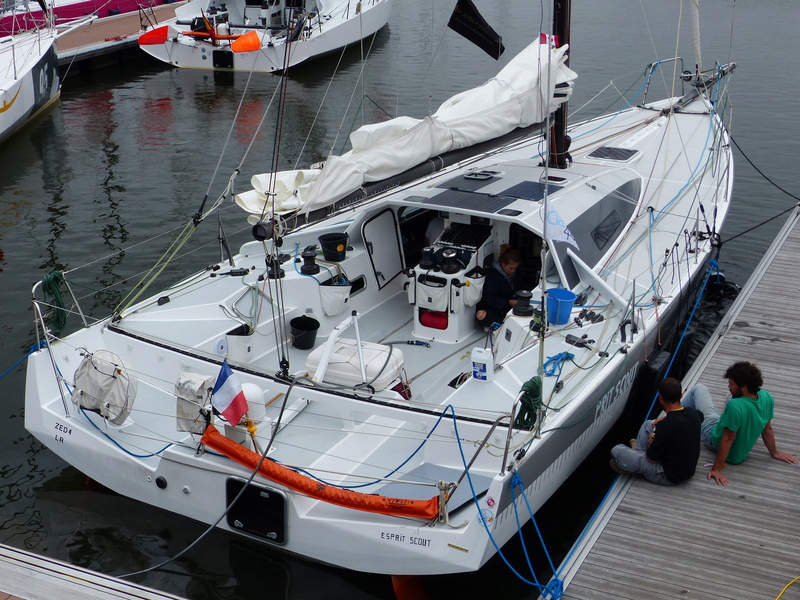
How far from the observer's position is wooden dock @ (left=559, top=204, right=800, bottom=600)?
18.1ft

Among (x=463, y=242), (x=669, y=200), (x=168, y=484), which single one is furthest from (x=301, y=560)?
(x=669, y=200)

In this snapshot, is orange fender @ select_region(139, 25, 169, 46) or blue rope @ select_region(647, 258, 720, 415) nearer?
blue rope @ select_region(647, 258, 720, 415)

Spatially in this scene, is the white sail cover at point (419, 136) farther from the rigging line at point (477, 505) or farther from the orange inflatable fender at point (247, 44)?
the orange inflatable fender at point (247, 44)

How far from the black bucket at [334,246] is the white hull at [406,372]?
0.34 feet

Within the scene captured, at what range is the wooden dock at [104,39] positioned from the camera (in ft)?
80.7

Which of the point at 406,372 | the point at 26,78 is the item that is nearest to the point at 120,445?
the point at 406,372

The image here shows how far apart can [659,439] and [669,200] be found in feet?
15.6

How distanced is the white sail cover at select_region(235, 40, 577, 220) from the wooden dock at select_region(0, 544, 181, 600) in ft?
9.65

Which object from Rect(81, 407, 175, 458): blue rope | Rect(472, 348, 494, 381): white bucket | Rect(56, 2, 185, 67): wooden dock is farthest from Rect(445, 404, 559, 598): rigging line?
Rect(56, 2, 185, 67): wooden dock

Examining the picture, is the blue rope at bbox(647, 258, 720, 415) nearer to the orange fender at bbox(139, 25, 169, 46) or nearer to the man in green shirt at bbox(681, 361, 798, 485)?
the man in green shirt at bbox(681, 361, 798, 485)

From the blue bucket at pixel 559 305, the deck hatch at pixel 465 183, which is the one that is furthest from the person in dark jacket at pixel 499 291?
the deck hatch at pixel 465 183

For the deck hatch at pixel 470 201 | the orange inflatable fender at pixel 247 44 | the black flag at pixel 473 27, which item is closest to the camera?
the deck hatch at pixel 470 201

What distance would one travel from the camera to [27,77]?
1877 cm

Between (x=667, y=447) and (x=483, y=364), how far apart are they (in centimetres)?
148
